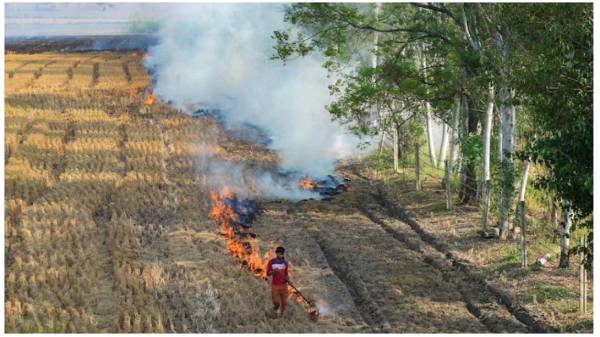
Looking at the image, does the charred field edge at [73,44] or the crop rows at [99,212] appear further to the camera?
the charred field edge at [73,44]

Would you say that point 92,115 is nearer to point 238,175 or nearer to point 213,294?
point 238,175

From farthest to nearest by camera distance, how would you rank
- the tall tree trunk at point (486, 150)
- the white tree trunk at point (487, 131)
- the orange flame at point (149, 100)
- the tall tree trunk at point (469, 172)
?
the orange flame at point (149, 100)
the tall tree trunk at point (469, 172)
the white tree trunk at point (487, 131)
the tall tree trunk at point (486, 150)

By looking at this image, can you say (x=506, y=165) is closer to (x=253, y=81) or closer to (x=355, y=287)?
(x=355, y=287)

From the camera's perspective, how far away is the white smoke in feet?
114

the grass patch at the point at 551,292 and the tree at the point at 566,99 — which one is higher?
the tree at the point at 566,99

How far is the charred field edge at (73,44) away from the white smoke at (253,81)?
58.9ft

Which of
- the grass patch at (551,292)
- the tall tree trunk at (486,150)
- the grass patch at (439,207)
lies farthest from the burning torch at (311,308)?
the grass patch at (439,207)

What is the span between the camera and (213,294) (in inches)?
614

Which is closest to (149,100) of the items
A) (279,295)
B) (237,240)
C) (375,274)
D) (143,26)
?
(237,240)

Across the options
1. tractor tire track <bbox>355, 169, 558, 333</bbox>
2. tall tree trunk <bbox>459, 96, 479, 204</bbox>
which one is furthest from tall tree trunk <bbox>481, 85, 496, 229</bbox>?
tall tree trunk <bbox>459, 96, 479, 204</bbox>

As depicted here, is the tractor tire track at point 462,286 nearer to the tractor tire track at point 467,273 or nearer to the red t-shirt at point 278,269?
the tractor tire track at point 467,273

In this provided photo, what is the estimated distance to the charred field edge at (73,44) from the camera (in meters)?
82.6

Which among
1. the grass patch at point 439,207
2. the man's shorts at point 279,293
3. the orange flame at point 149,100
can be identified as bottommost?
the grass patch at point 439,207

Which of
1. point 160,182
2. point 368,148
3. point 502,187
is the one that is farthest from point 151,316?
point 368,148
